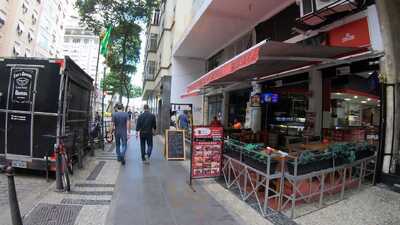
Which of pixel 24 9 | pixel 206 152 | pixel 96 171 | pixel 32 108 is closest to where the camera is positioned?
pixel 206 152

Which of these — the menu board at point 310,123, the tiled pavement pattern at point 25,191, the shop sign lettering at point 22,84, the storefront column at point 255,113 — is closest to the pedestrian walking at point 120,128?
the tiled pavement pattern at point 25,191

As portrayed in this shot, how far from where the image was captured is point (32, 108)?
23.5 ft

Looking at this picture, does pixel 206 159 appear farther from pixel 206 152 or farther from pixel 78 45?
pixel 78 45

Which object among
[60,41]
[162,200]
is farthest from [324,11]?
[60,41]

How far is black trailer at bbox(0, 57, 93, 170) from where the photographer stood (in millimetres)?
7090

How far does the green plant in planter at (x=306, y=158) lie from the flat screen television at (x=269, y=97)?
6071 millimetres

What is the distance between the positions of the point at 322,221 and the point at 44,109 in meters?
6.00

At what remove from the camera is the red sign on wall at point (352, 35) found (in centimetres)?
664

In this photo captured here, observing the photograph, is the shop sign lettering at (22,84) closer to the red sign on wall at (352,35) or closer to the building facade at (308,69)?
the building facade at (308,69)

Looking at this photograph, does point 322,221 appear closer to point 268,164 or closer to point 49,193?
point 268,164

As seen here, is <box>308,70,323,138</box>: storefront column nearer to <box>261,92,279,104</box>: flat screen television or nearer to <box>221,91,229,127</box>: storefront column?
<box>261,92,279,104</box>: flat screen television

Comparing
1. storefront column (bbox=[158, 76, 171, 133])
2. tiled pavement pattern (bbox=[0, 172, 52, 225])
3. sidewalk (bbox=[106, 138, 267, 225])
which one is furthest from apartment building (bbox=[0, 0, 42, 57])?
sidewalk (bbox=[106, 138, 267, 225])

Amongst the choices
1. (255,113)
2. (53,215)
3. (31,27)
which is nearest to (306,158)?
(53,215)

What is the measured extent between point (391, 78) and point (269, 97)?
217 inches
